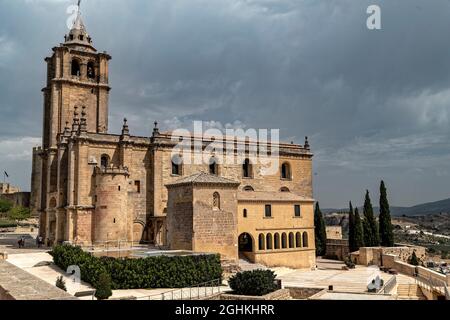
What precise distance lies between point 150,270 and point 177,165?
57.2 ft

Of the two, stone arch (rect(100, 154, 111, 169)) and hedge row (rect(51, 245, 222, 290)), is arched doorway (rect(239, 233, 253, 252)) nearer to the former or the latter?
hedge row (rect(51, 245, 222, 290))

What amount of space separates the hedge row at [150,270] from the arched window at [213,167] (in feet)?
55.9

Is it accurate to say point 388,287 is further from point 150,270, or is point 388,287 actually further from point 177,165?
point 177,165

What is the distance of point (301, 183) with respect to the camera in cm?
4916

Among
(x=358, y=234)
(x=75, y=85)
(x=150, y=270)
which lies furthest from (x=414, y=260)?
(x=75, y=85)

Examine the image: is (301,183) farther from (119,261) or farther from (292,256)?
(119,261)

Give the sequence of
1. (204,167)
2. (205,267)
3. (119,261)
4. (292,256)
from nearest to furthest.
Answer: (119,261)
(205,267)
(292,256)
(204,167)

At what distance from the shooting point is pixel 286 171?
161 ft

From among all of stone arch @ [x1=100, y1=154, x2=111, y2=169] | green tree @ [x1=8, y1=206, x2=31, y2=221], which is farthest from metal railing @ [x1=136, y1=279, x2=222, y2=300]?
green tree @ [x1=8, y1=206, x2=31, y2=221]

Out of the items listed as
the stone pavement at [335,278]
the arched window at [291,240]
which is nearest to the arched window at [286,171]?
the arched window at [291,240]

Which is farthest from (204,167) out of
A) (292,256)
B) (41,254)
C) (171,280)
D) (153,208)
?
(171,280)

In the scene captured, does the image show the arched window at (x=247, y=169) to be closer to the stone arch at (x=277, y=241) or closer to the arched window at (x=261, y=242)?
the stone arch at (x=277, y=241)

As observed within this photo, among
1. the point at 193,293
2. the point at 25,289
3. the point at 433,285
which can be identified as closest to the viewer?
the point at 25,289
